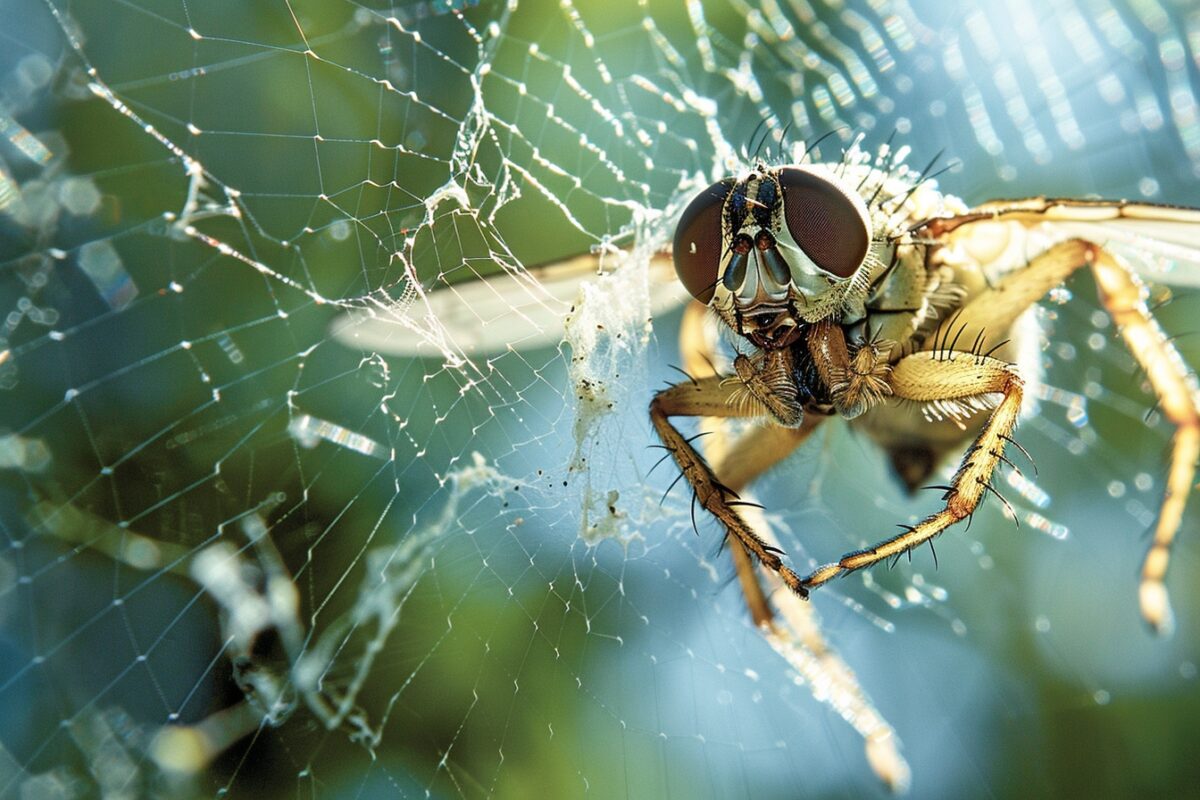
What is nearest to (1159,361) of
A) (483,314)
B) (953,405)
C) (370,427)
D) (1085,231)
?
(1085,231)

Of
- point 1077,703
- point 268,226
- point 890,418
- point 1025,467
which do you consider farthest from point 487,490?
point 1077,703

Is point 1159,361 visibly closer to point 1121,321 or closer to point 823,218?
point 1121,321

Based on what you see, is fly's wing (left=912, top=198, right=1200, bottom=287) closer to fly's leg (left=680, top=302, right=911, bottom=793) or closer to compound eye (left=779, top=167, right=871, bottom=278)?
compound eye (left=779, top=167, right=871, bottom=278)

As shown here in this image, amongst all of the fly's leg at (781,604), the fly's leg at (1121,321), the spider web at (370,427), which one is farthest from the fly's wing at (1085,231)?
the fly's leg at (781,604)

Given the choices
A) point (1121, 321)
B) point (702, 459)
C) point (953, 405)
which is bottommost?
point (702, 459)

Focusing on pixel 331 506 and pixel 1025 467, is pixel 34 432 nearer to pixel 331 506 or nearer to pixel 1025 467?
pixel 331 506

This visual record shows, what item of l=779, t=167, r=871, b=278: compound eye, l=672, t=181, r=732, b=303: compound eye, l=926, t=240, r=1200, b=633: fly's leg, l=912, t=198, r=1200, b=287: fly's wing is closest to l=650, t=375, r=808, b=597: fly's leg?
l=672, t=181, r=732, b=303: compound eye
